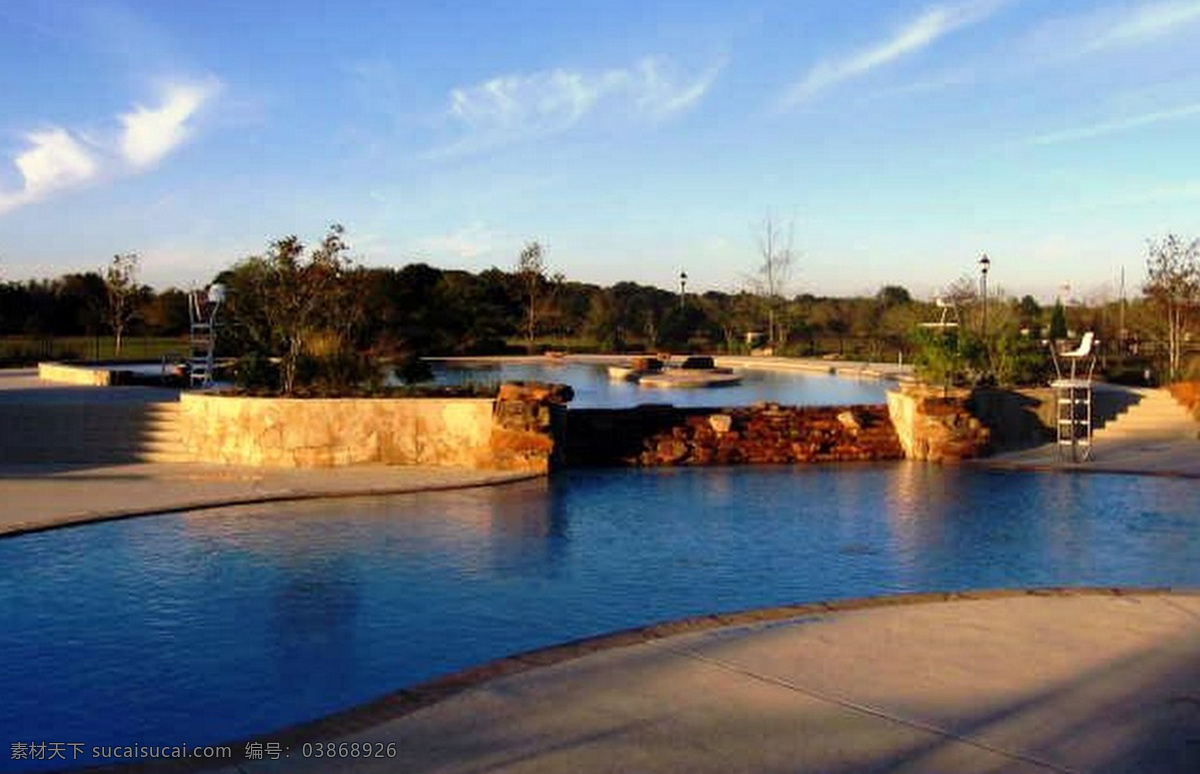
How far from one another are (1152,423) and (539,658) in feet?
51.5

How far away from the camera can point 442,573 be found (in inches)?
354

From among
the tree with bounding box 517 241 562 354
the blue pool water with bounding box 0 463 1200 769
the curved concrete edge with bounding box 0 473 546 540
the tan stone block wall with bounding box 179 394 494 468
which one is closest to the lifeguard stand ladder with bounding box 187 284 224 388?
the tan stone block wall with bounding box 179 394 494 468

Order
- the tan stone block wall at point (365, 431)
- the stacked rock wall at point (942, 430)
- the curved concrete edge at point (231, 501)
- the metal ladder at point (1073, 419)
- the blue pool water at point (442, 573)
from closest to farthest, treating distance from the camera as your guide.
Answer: the blue pool water at point (442, 573) < the curved concrete edge at point (231, 501) < the tan stone block wall at point (365, 431) < the metal ladder at point (1073, 419) < the stacked rock wall at point (942, 430)

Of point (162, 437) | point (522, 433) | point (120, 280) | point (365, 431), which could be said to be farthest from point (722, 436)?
point (120, 280)

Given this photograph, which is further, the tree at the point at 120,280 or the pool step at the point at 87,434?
the tree at the point at 120,280

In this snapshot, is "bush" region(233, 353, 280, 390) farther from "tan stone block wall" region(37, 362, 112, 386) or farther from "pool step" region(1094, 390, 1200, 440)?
"pool step" region(1094, 390, 1200, 440)

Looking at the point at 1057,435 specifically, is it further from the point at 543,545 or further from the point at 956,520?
the point at 543,545

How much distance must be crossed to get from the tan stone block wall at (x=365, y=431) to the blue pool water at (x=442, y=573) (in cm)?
153

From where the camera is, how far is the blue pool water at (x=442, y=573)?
6.32 metres

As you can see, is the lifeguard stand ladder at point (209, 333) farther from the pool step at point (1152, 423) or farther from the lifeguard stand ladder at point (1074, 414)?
the pool step at point (1152, 423)

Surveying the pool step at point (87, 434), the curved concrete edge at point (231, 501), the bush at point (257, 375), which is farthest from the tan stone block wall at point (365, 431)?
the pool step at point (87, 434)

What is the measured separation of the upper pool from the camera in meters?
23.0

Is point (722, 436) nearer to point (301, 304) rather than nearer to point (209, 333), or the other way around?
point (301, 304)

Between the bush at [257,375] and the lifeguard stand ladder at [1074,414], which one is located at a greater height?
the bush at [257,375]
